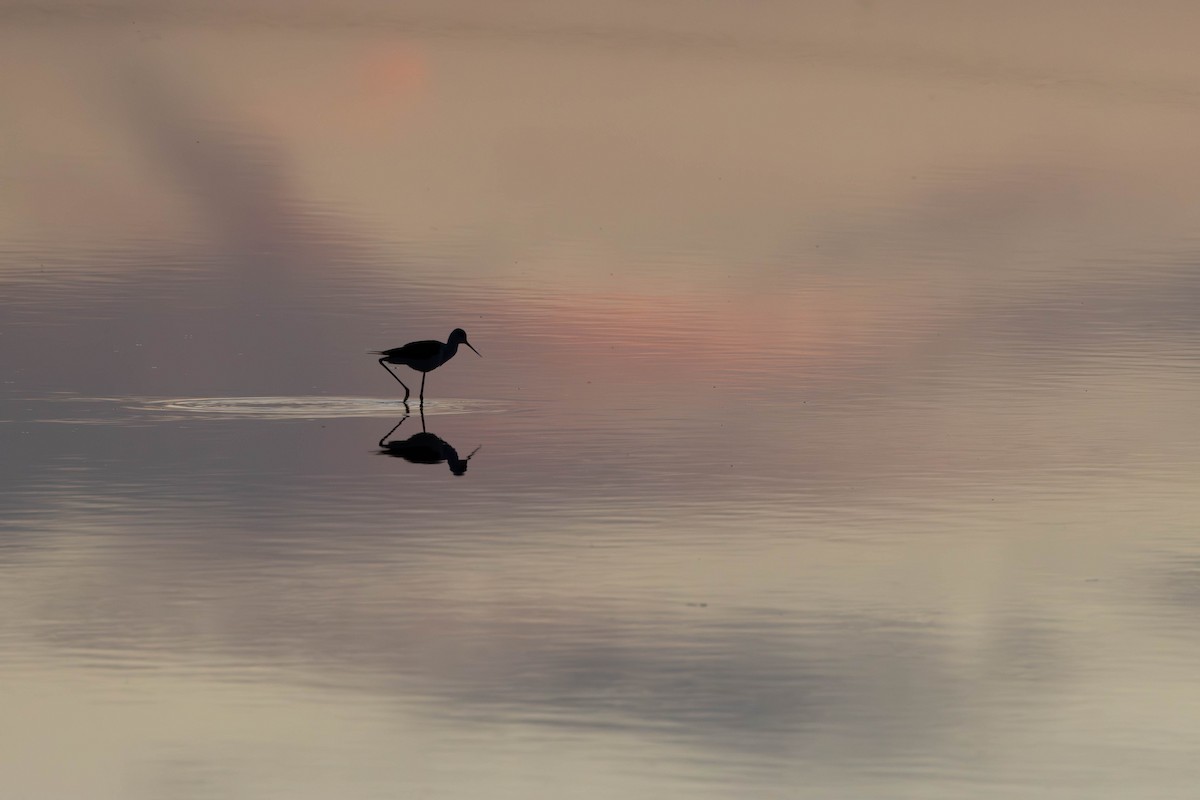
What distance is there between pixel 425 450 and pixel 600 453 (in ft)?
3.78

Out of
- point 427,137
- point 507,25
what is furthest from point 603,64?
point 427,137

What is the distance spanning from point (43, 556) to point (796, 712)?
4.41 metres

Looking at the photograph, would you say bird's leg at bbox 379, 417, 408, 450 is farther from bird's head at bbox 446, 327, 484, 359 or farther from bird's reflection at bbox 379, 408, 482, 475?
bird's head at bbox 446, 327, 484, 359

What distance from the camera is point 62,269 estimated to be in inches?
981

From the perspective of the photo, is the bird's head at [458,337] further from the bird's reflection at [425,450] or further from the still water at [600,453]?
the bird's reflection at [425,450]

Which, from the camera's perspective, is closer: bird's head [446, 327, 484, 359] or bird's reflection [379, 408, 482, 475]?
bird's reflection [379, 408, 482, 475]

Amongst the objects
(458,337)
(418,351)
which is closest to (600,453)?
(418,351)

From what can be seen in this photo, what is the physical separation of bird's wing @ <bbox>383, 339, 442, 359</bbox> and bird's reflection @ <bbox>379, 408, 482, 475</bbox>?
218 cm

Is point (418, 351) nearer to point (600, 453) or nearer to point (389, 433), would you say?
point (389, 433)

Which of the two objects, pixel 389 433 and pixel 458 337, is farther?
pixel 458 337

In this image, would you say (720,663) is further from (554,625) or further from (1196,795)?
(1196,795)

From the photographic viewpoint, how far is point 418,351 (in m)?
19.1

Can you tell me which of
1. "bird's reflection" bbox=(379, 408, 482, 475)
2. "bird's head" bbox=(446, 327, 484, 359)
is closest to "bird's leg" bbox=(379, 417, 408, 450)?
"bird's reflection" bbox=(379, 408, 482, 475)

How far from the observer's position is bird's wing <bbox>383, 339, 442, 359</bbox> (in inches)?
751
